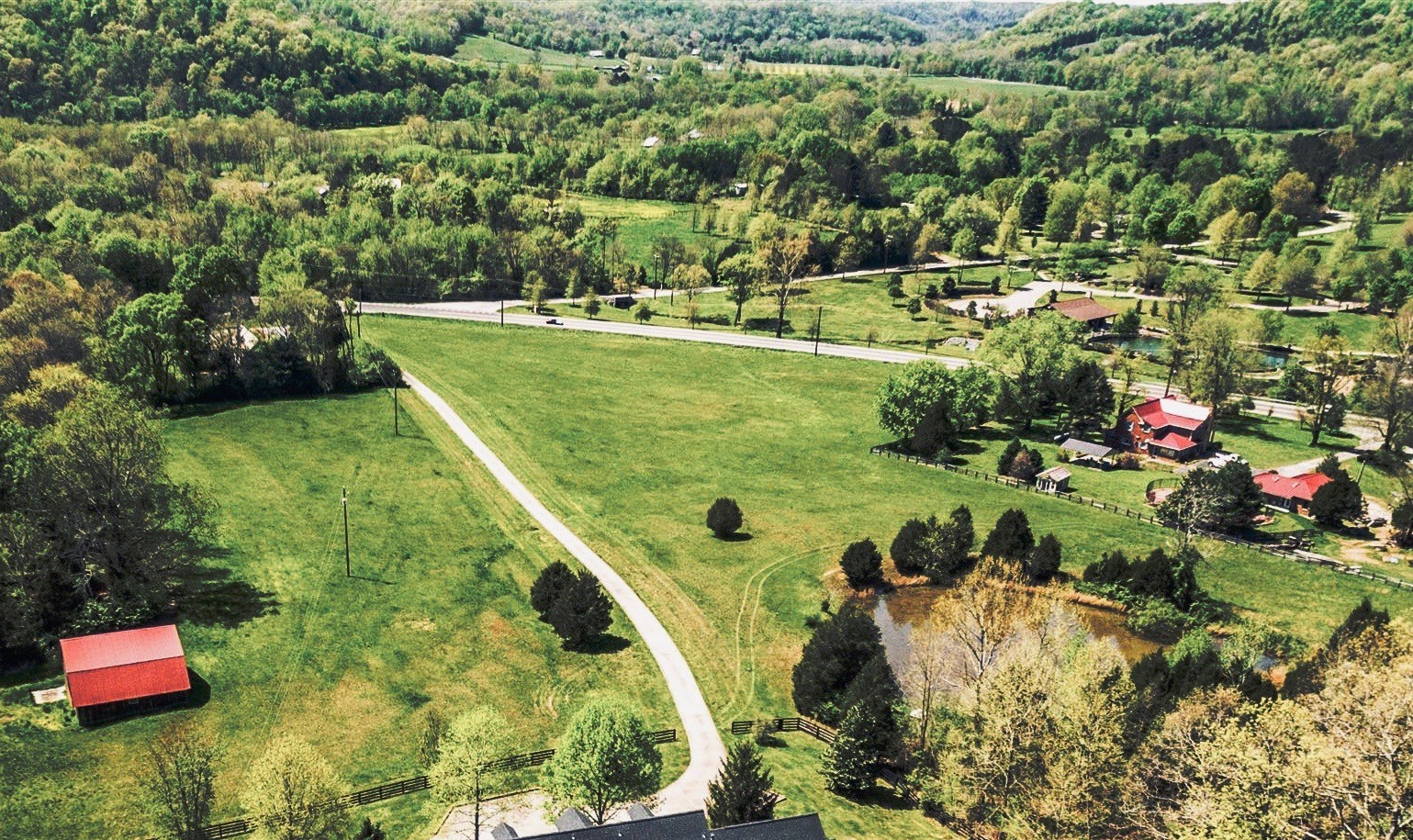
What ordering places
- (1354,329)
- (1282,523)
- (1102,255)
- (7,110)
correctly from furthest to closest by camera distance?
(7,110)
(1102,255)
(1354,329)
(1282,523)

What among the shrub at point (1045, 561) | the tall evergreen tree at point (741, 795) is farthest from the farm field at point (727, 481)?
the tall evergreen tree at point (741, 795)

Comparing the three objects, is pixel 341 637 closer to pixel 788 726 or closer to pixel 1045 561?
pixel 788 726

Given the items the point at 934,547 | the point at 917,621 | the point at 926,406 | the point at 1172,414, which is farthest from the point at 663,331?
the point at 917,621

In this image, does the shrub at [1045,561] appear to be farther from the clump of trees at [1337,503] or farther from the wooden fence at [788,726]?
the clump of trees at [1337,503]

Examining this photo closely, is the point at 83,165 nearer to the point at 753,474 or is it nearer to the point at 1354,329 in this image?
the point at 753,474

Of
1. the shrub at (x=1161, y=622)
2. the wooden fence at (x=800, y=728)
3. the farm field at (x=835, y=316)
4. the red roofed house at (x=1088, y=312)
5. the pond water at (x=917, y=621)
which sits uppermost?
the red roofed house at (x=1088, y=312)

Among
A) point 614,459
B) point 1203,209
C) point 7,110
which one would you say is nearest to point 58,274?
point 614,459

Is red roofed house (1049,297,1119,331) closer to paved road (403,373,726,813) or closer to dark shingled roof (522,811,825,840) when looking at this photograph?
paved road (403,373,726,813)
